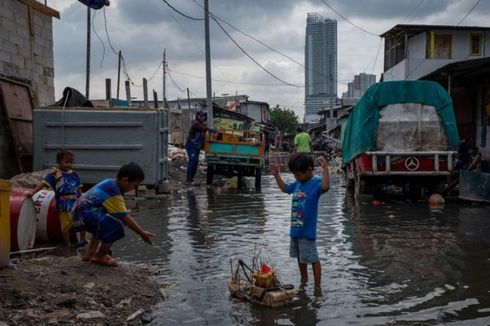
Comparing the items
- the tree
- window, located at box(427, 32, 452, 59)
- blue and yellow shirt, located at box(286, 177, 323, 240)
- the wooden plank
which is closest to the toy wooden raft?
blue and yellow shirt, located at box(286, 177, 323, 240)

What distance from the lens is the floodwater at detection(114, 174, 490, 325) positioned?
15.8 ft

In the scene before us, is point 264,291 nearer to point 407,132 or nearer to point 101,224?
point 101,224

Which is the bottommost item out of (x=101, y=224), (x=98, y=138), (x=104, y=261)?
(x=104, y=261)

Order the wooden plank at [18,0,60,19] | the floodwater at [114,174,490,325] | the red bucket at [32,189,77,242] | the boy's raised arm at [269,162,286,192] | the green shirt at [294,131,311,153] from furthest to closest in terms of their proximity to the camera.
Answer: the green shirt at [294,131,311,153]
the wooden plank at [18,0,60,19]
the red bucket at [32,189,77,242]
the boy's raised arm at [269,162,286,192]
the floodwater at [114,174,490,325]

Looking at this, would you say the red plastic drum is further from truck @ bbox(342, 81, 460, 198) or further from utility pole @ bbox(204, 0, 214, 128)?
utility pole @ bbox(204, 0, 214, 128)

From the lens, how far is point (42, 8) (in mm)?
14922

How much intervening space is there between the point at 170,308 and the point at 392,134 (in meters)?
9.24

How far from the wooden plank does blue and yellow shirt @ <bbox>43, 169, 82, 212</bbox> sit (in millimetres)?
8235

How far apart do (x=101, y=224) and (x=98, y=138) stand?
7797 millimetres

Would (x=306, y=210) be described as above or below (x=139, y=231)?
above

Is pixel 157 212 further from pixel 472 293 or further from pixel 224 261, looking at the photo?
pixel 472 293

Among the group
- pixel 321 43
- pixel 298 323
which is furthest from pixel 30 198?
pixel 321 43

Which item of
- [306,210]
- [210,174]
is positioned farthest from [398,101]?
[306,210]

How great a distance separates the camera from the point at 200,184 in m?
17.8
